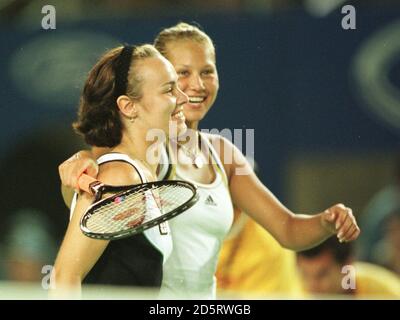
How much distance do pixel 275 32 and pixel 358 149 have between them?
57 cm

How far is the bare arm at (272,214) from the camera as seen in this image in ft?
11.8

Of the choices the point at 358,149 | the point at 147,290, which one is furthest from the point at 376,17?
the point at 147,290

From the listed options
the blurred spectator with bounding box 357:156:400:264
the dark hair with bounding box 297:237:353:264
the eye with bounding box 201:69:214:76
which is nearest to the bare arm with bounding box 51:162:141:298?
the eye with bounding box 201:69:214:76

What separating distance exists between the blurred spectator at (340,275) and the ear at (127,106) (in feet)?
3.02

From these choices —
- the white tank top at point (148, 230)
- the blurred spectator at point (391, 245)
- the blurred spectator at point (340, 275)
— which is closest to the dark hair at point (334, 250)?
the blurred spectator at point (340, 275)

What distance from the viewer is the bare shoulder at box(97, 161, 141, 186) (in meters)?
3.12

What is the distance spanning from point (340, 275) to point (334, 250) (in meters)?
0.11

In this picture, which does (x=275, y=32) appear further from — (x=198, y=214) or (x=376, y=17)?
(x=198, y=214)

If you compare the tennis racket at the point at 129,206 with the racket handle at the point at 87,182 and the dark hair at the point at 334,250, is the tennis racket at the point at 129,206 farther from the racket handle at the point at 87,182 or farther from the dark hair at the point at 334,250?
the dark hair at the point at 334,250

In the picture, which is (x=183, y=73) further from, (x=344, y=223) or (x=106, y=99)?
(x=344, y=223)

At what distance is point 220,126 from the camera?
367 cm

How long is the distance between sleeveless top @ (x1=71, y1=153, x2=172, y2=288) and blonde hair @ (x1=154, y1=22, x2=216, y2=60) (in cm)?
58

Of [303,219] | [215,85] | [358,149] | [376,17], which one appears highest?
[376,17]

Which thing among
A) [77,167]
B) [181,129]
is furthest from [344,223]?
[77,167]
